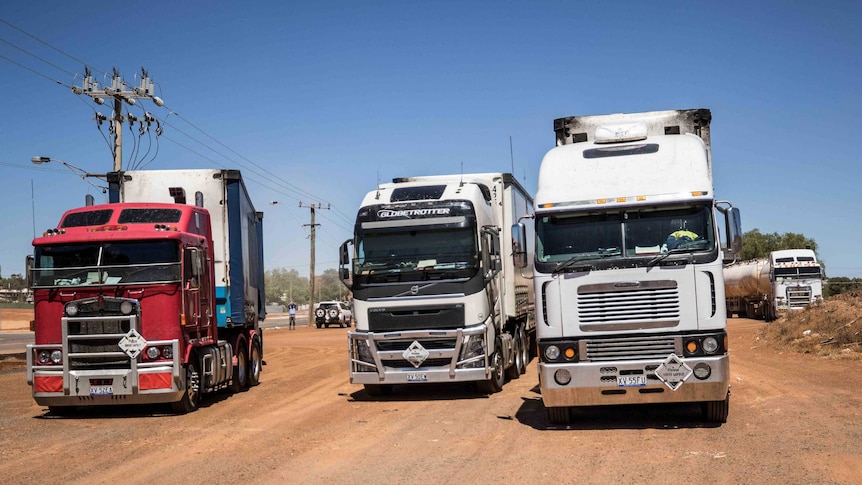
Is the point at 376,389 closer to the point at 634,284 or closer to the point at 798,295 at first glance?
the point at 634,284

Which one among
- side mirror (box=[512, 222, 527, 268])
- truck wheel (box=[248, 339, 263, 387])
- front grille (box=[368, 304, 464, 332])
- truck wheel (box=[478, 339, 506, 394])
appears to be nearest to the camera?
side mirror (box=[512, 222, 527, 268])

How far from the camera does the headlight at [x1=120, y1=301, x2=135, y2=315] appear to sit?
1427cm

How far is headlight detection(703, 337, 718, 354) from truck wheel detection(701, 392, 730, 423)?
0.85 meters

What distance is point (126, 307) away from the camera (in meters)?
14.3

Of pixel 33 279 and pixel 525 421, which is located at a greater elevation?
pixel 33 279

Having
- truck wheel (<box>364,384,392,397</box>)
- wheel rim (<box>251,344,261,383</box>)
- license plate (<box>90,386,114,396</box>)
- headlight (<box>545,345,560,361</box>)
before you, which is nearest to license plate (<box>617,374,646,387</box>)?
headlight (<box>545,345,560,361</box>)

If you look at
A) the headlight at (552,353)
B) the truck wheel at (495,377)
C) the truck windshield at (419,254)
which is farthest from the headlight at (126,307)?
the headlight at (552,353)

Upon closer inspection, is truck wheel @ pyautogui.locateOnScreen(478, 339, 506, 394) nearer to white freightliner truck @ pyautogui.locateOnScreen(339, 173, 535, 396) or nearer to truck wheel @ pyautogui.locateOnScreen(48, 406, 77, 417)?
white freightliner truck @ pyautogui.locateOnScreen(339, 173, 535, 396)

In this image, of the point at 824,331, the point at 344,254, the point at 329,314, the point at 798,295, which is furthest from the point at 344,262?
the point at 329,314

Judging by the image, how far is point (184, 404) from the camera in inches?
587

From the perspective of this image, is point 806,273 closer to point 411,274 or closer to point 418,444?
point 411,274

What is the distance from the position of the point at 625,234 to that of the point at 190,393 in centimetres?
824

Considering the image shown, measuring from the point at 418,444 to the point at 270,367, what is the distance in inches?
597

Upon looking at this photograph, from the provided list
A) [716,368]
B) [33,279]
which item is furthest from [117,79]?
[716,368]
